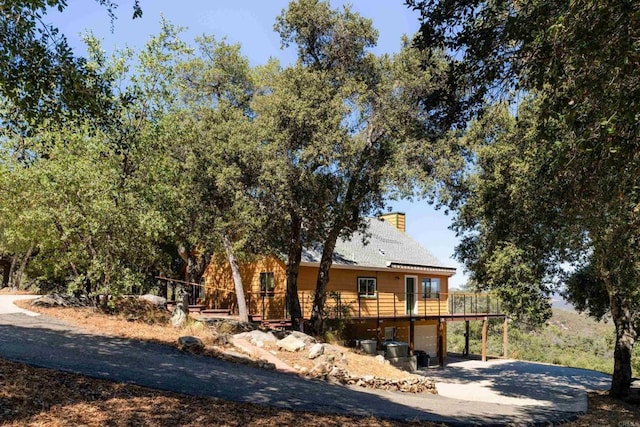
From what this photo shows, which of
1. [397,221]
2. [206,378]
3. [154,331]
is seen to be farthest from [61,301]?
[397,221]

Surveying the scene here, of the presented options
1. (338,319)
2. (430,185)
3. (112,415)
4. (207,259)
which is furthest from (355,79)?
(207,259)

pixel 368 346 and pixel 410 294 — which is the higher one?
pixel 410 294

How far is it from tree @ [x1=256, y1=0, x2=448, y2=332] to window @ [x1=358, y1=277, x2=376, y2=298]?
8.41 m

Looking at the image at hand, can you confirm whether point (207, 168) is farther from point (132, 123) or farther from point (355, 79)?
point (355, 79)

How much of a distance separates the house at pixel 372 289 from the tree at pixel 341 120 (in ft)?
19.8

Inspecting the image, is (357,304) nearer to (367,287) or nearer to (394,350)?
(367,287)

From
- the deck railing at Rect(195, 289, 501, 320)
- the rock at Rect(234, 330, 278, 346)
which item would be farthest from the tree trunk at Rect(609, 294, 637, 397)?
the rock at Rect(234, 330, 278, 346)

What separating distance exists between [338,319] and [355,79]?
989cm

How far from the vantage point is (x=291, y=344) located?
523 inches

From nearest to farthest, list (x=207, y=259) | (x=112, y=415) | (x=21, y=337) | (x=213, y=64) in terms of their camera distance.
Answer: (x=112, y=415) < (x=21, y=337) < (x=213, y=64) < (x=207, y=259)

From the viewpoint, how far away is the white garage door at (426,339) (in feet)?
88.2

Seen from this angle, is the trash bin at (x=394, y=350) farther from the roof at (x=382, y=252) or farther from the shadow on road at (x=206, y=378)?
the shadow on road at (x=206, y=378)

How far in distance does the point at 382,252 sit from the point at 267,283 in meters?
6.57

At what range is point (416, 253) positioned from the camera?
27844 millimetres
